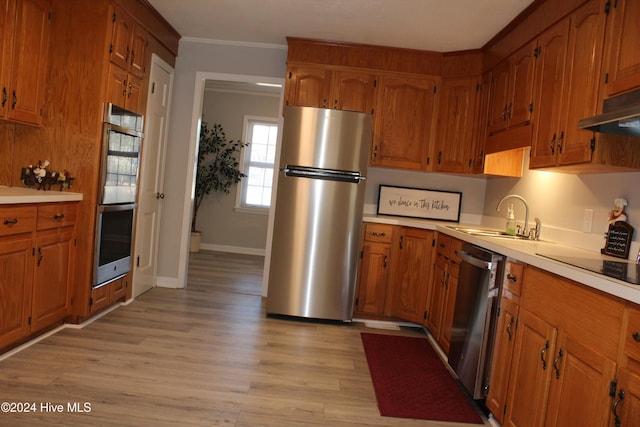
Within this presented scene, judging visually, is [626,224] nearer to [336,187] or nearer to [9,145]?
[336,187]

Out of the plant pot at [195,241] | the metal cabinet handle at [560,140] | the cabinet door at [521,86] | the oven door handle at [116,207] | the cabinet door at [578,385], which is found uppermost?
the cabinet door at [521,86]

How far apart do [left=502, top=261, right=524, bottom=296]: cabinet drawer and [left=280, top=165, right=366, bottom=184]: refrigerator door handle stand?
1.71 metres

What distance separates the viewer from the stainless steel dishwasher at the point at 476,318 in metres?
2.60

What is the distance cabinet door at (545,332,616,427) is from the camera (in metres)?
1.63

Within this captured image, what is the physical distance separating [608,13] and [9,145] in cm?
363

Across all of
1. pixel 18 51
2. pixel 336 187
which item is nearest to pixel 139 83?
pixel 18 51

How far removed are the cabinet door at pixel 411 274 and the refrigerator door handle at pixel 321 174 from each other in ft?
2.11

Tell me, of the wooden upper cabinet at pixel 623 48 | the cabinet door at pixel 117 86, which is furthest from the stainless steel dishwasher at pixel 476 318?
the cabinet door at pixel 117 86

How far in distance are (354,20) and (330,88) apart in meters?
0.71

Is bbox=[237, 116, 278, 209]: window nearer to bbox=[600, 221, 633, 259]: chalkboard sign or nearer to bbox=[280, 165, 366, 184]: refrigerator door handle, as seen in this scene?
bbox=[280, 165, 366, 184]: refrigerator door handle

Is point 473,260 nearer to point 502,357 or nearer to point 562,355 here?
point 502,357

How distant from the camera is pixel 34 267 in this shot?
9.53ft

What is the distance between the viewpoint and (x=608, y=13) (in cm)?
238

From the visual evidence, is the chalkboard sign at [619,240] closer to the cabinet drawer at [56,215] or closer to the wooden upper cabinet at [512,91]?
the wooden upper cabinet at [512,91]
